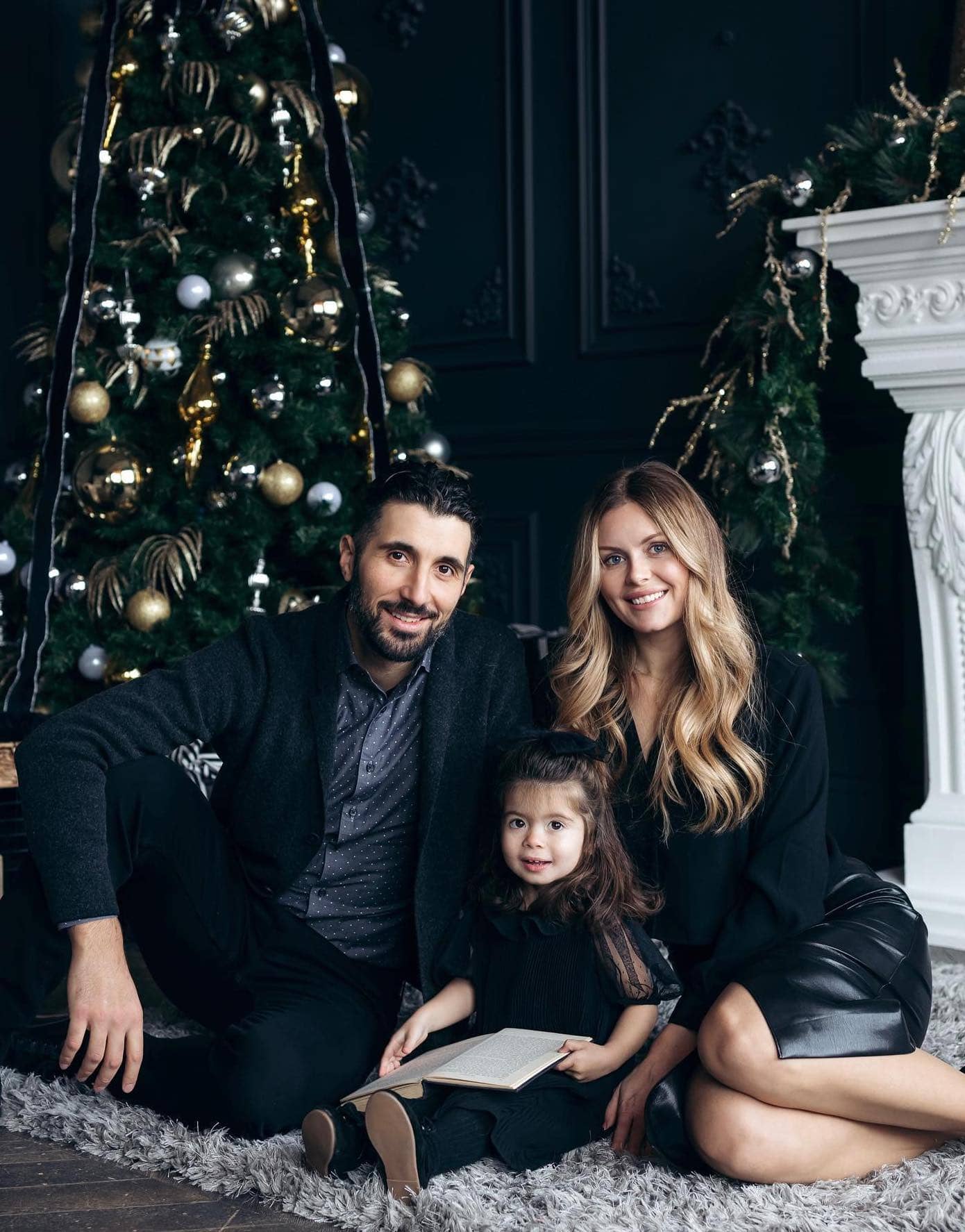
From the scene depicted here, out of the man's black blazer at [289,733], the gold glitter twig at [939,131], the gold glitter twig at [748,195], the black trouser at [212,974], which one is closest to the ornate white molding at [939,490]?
the gold glitter twig at [939,131]

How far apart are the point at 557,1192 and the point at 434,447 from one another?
2.03m

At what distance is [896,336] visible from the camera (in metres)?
2.99

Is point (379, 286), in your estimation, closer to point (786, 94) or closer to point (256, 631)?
point (786, 94)

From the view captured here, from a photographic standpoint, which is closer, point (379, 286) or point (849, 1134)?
point (849, 1134)

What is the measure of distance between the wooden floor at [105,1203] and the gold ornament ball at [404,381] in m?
1.98

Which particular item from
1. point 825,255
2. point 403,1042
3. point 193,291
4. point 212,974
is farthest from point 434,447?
point 403,1042

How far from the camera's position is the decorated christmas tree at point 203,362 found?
10.7ft

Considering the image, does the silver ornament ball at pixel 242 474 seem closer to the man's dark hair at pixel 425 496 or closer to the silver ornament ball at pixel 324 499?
the silver ornament ball at pixel 324 499

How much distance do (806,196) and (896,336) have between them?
39cm

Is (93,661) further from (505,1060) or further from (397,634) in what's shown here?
(505,1060)

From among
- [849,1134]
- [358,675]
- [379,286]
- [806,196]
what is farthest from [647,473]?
[379,286]

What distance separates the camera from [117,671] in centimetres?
326

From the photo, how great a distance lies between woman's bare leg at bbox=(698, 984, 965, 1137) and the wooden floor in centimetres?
56

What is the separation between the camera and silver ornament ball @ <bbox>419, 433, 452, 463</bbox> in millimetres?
3426
